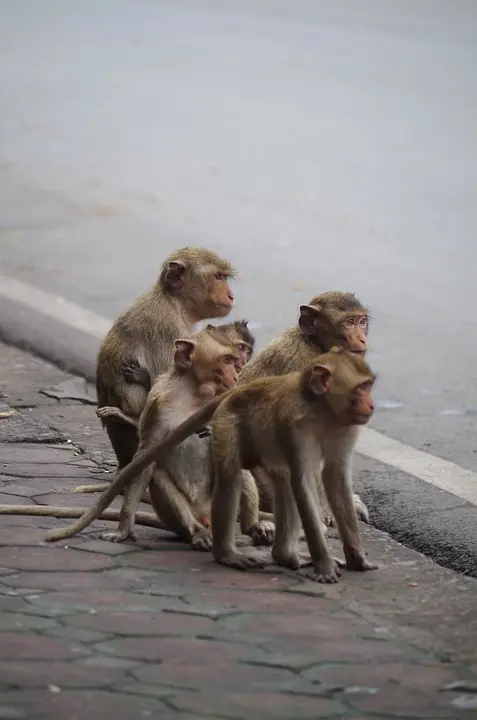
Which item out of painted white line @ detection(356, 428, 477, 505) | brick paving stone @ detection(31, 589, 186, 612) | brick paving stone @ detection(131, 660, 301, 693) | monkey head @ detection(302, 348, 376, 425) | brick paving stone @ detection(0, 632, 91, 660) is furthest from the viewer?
painted white line @ detection(356, 428, 477, 505)

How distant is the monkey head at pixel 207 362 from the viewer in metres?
6.33

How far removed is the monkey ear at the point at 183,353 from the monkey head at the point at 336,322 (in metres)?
0.59

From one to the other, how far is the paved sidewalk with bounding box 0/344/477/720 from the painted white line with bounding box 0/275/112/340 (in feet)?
12.4

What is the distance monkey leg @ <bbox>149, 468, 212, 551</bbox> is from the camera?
249 inches

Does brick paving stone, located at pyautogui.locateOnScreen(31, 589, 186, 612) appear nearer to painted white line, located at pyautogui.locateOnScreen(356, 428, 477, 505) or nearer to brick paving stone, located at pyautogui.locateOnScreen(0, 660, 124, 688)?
brick paving stone, located at pyautogui.locateOnScreen(0, 660, 124, 688)

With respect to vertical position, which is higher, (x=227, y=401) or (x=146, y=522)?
(x=227, y=401)

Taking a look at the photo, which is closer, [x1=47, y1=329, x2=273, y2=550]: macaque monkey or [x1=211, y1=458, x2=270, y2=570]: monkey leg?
[x1=211, y1=458, x2=270, y2=570]: monkey leg

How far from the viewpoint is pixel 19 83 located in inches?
680

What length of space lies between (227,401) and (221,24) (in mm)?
12619

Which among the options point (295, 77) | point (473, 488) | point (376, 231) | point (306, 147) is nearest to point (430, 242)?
point (376, 231)

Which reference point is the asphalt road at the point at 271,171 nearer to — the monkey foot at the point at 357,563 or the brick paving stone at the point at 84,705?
the monkey foot at the point at 357,563

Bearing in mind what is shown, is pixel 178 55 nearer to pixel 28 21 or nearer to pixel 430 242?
pixel 28 21

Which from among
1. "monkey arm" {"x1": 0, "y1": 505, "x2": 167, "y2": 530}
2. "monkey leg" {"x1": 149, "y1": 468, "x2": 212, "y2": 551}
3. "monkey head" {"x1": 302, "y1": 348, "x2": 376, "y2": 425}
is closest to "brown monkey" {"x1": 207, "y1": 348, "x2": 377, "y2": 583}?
"monkey head" {"x1": 302, "y1": 348, "x2": 376, "y2": 425}

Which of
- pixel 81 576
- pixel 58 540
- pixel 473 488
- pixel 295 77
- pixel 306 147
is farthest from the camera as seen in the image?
pixel 295 77
